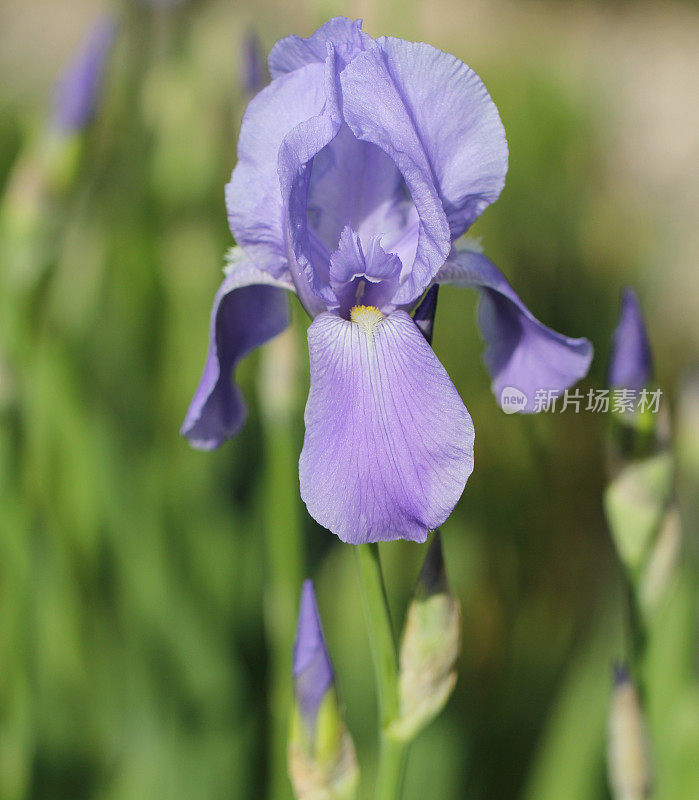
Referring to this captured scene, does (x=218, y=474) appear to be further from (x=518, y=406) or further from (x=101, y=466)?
(x=518, y=406)

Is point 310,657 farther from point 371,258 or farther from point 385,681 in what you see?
point 371,258

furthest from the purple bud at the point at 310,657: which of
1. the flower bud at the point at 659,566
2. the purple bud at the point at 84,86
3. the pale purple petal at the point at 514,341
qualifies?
the purple bud at the point at 84,86

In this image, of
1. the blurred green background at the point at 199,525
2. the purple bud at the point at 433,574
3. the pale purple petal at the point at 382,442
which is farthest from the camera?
the blurred green background at the point at 199,525

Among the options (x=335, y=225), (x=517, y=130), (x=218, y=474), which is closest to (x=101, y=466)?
(x=218, y=474)

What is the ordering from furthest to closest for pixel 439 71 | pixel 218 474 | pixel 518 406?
pixel 218 474
pixel 518 406
pixel 439 71

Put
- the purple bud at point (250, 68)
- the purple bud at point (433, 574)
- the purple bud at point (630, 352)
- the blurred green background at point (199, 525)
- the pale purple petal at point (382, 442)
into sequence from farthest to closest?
the blurred green background at point (199, 525) < the purple bud at point (250, 68) < the purple bud at point (630, 352) < the purple bud at point (433, 574) < the pale purple petal at point (382, 442)

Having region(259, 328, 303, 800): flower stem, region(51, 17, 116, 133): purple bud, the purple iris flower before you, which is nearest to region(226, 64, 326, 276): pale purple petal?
the purple iris flower

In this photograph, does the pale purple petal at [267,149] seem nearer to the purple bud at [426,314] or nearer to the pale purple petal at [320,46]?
the pale purple petal at [320,46]
